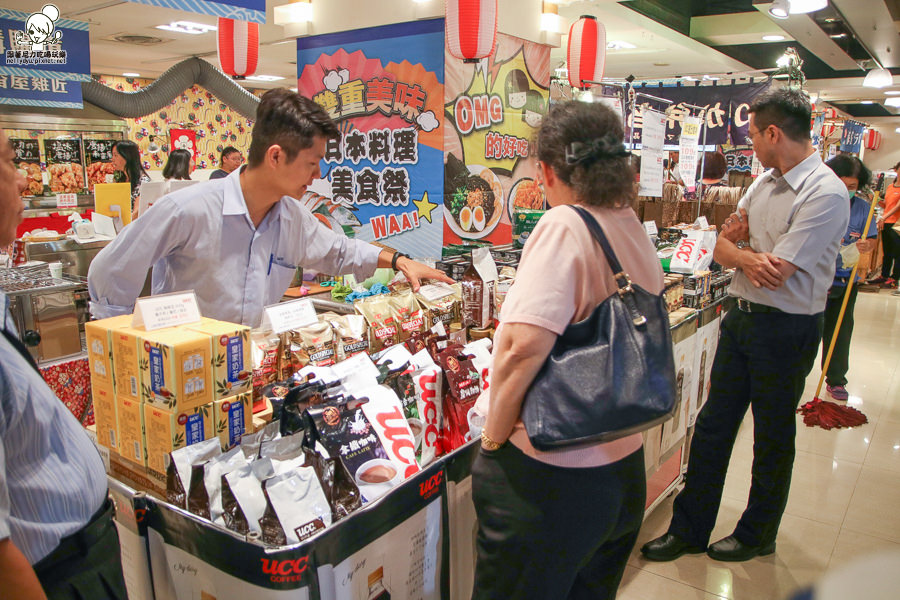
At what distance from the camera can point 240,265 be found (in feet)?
7.34

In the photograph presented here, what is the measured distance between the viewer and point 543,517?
4.81 feet

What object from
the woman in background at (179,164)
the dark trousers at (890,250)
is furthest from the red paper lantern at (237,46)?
the dark trousers at (890,250)

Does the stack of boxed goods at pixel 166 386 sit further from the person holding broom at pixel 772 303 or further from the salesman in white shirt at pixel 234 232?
the person holding broom at pixel 772 303

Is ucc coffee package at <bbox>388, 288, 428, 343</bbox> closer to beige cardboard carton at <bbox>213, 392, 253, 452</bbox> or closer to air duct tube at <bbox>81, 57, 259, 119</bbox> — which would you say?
beige cardboard carton at <bbox>213, 392, 253, 452</bbox>

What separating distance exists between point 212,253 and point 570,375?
1.36 metres

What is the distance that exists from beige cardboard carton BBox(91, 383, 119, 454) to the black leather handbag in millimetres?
1100

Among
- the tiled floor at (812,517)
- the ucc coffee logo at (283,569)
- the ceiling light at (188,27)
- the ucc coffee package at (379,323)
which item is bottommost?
the tiled floor at (812,517)

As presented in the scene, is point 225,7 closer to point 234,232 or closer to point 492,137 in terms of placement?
point 234,232

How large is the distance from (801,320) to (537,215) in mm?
1805

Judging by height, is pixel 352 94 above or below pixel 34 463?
above

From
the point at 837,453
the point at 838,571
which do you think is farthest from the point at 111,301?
the point at 837,453

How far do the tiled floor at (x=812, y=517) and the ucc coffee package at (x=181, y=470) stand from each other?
1959 millimetres

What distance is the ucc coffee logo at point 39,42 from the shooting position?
20.0ft

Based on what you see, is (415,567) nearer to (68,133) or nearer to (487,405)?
(487,405)
